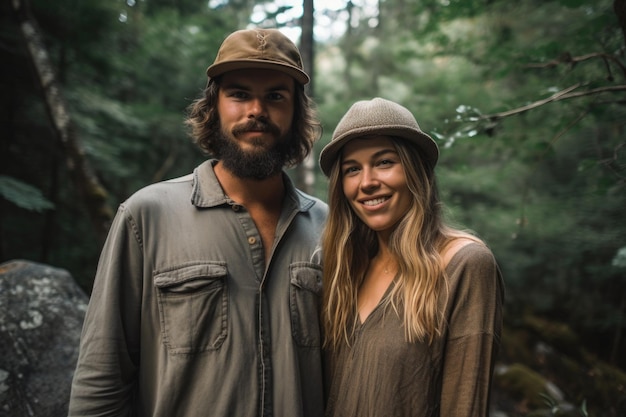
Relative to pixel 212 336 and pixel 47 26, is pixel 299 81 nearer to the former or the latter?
pixel 212 336

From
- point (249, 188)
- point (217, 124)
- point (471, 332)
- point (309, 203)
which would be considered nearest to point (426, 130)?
point (309, 203)

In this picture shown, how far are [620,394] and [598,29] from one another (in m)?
4.43

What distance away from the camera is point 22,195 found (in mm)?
4570

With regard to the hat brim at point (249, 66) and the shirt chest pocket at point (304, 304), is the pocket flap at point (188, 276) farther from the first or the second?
the hat brim at point (249, 66)

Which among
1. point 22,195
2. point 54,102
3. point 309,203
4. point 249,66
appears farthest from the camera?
point 54,102

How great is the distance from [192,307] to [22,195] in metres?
3.62

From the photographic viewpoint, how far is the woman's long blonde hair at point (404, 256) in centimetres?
208

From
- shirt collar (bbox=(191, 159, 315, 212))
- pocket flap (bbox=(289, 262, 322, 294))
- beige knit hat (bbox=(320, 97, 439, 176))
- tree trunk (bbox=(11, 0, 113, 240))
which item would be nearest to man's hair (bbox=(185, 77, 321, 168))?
shirt collar (bbox=(191, 159, 315, 212))

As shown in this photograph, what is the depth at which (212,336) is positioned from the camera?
2.12m

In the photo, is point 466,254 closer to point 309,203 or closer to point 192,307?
point 309,203

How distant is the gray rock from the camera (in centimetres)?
257

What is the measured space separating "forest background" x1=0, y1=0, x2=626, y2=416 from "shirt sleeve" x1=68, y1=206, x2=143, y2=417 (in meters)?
2.48

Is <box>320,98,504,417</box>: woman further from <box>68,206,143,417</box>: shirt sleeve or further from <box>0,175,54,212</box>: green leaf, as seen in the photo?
<box>0,175,54,212</box>: green leaf

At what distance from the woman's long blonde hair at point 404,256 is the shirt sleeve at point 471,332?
8cm
